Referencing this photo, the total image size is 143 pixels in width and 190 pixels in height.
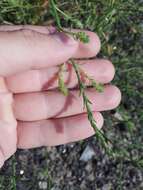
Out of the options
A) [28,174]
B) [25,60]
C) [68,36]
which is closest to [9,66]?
[25,60]

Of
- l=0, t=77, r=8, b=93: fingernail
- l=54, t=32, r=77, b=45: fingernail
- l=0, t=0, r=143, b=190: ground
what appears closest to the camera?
l=54, t=32, r=77, b=45: fingernail

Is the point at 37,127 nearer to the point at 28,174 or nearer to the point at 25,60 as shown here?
the point at 28,174

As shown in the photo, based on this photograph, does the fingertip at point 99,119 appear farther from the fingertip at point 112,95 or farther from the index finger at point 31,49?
the index finger at point 31,49

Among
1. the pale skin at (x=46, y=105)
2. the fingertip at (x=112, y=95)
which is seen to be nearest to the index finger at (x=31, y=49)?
the pale skin at (x=46, y=105)

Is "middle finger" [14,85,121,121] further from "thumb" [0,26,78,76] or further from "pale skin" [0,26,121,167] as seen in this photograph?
"thumb" [0,26,78,76]

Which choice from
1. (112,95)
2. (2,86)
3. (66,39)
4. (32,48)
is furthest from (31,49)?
(112,95)

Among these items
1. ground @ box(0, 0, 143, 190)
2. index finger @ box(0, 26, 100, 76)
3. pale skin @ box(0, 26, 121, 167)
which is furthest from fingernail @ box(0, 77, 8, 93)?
ground @ box(0, 0, 143, 190)
